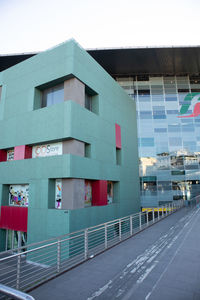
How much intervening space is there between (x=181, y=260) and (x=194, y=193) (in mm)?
20685

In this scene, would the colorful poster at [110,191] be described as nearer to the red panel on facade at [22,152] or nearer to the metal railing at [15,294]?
the red panel on facade at [22,152]

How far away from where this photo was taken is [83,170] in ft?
34.3

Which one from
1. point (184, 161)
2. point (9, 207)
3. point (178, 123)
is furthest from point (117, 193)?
point (178, 123)

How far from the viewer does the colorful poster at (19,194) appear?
1137cm

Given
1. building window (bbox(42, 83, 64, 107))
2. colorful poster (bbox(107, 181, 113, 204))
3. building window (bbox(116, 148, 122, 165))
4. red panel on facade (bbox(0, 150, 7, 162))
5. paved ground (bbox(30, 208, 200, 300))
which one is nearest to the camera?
paved ground (bbox(30, 208, 200, 300))

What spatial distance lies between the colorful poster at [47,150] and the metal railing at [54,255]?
4545mm

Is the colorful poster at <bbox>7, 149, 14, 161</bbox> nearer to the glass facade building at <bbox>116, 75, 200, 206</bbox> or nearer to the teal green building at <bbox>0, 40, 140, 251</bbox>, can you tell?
the teal green building at <bbox>0, 40, 140, 251</bbox>

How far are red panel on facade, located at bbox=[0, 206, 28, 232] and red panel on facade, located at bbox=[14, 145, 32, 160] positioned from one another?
9.84 ft

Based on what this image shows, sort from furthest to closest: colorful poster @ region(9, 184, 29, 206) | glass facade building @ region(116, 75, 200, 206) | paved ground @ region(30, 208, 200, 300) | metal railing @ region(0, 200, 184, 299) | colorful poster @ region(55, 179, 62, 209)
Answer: glass facade building @ region(116, 75, 200, 206) → colorful poster @ region(9, 184, 29, 206) → colorful poster @ region(55, 179, 62, 209) → metal railing @ region(0, 200, 184, 299) → paved ground @ region(30, 208, 200, 300)

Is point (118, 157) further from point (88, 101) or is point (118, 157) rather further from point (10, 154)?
point (10, 154)

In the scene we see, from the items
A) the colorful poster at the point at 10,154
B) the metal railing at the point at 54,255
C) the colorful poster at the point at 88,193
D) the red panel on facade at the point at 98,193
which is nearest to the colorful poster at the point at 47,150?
the colorful poster at the point at 10,154

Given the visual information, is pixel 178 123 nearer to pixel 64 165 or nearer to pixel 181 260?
pixel 64 165

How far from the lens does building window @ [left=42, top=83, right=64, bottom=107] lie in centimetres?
1170

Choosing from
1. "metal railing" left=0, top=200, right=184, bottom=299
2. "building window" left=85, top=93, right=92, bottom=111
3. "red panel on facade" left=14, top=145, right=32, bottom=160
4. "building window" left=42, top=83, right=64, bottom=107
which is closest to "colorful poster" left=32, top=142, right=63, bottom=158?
"red panel on facade" left=14, top=145, right=32, bottom=160
